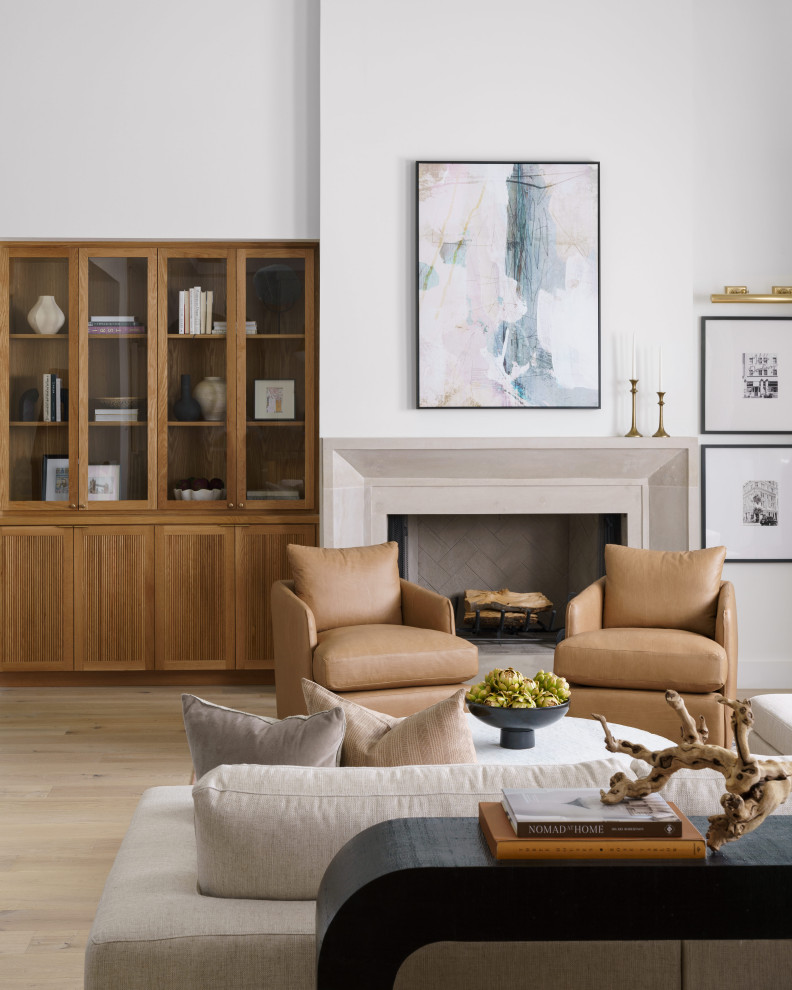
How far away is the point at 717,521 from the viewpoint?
4797 millimetres

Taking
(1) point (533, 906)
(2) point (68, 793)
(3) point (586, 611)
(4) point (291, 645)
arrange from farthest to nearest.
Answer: (3) point (586, 611), (4) point (291, 645), (2) point (68, 793), (1) point (533, 906)

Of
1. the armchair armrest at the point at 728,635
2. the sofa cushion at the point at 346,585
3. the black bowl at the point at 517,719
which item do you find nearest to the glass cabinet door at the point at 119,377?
the sofa cushion at the point at 346,585

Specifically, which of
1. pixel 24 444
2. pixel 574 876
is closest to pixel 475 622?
pixel 24 444

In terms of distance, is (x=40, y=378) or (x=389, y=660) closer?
(x=389, y=660)

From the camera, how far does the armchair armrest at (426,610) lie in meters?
3.84

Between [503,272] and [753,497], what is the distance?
176 cm

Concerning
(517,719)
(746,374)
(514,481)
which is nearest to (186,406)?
(514,481)

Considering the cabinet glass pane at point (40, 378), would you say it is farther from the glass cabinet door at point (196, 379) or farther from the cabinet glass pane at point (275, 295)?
the cabinet glass pane at point (275, 295)

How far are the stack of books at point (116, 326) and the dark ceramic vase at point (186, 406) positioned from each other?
0.35 m

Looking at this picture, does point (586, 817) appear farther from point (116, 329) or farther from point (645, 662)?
point (116, 329)

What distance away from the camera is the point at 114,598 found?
15.4 feet

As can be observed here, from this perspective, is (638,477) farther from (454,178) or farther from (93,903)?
(93,903)

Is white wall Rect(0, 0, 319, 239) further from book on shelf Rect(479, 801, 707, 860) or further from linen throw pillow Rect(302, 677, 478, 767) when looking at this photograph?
book on shelf Rect(479, 801, 707, 860)

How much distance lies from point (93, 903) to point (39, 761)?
1300 millimetres
